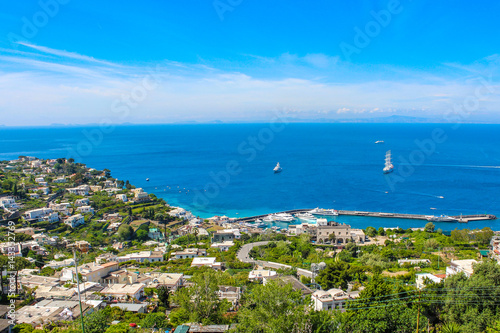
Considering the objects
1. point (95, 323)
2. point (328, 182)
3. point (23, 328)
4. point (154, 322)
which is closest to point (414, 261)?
point (154, 322)

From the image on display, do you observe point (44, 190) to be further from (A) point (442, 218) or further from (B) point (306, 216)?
(A) point (442, 218)

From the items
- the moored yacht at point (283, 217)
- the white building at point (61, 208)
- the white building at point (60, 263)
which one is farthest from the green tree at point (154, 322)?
the white building at point (61, 208)

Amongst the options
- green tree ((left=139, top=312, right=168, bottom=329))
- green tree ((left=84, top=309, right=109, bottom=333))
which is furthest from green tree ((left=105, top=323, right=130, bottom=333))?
green tree ((left=139, top=312, right=168, bottom=329))

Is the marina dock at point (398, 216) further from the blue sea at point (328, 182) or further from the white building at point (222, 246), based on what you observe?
the white building at point (222, 246)

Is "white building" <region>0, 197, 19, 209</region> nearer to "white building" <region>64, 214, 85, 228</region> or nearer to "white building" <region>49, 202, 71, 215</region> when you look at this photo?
"white building" <region>49, 202, 71, 215</region>

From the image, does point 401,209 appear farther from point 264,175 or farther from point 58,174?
point 58,174

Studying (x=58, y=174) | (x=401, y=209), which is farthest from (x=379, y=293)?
(x=58, y=174)
